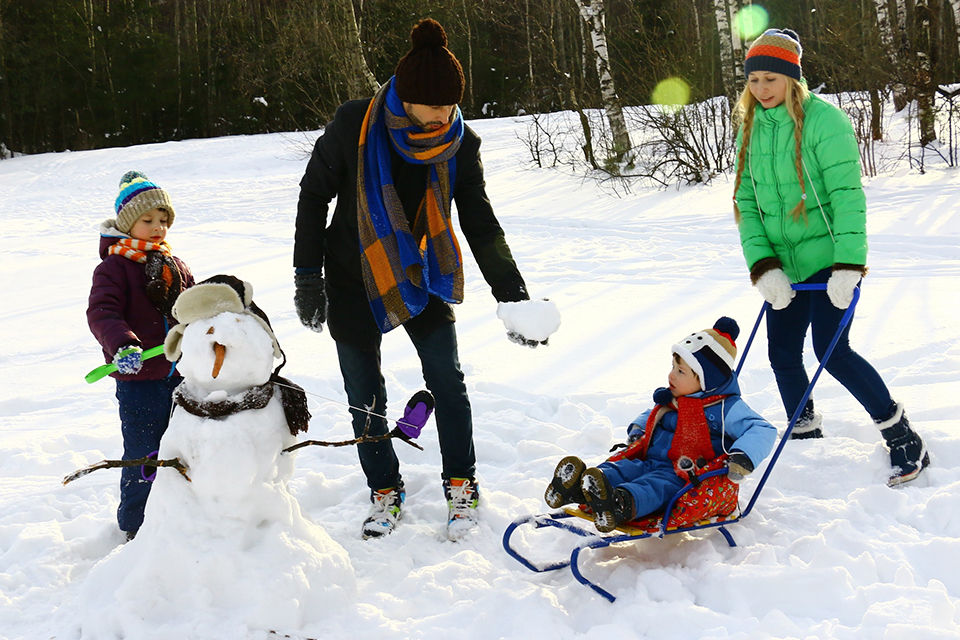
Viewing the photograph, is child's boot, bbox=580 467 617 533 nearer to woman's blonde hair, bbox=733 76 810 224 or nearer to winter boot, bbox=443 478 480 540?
winter boot, bbox=443 478 480 540

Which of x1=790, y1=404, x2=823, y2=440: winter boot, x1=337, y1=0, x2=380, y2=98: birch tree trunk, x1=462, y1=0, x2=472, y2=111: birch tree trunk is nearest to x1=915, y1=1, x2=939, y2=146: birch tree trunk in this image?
x1=337, y1=0, x2=380, y2=98: birch tree trunk

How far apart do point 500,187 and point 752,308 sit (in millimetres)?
7567

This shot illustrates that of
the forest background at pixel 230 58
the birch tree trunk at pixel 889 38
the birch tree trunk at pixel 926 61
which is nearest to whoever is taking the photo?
the birch tree trunk at pixel 926 61

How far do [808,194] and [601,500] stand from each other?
62.2 inches

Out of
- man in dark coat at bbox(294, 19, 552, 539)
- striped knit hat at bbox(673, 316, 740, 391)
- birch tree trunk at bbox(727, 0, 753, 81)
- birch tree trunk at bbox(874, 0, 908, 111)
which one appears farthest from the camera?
birch tree trunk at bbox(727, 0, 753, 81)

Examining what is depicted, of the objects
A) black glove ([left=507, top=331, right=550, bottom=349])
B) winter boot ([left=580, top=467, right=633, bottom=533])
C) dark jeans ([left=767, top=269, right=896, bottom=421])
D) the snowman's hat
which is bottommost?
winter boot ([left=580, top=467, right=633, bottom=533])

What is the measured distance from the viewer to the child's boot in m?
2.70

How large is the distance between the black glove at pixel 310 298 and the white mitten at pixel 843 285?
198cm

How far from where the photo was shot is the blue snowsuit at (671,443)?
110 inches

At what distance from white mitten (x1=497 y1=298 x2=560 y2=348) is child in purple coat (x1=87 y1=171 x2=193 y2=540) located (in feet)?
4.49

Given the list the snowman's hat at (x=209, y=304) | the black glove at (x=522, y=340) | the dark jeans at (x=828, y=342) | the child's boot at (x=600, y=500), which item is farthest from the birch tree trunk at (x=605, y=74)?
the snowman's hat at (x=209, y=304)

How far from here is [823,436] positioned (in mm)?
3758

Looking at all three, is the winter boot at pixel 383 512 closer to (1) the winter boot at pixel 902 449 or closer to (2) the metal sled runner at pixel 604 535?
(2) the metal sled runner at pixel 604 535

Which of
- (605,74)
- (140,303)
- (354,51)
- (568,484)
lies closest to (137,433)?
(140,303)
